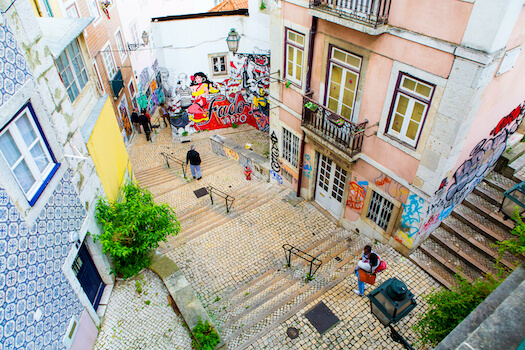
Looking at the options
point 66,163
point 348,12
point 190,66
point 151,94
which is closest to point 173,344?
point 66,163

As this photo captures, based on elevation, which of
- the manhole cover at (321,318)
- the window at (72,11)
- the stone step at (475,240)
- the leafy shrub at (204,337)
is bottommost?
the manhole cover at (321,318)

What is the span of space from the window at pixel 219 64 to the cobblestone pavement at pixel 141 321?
12.6 metres

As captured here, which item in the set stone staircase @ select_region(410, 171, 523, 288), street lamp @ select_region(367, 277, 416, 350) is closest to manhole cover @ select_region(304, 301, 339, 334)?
stone staircase @ select_region(410, 171, 523, 288)

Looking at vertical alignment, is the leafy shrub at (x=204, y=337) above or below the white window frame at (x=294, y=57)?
below

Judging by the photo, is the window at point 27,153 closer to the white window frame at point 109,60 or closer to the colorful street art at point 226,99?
the colorful street art at point 226,99

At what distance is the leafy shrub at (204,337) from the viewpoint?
7133mm

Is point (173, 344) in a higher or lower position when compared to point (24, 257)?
lower

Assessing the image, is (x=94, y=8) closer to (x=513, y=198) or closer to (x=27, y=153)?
(x=27, y=153)

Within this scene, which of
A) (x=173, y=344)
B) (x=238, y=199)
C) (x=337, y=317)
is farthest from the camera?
(x=238, y=199)

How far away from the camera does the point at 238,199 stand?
43.1 feet

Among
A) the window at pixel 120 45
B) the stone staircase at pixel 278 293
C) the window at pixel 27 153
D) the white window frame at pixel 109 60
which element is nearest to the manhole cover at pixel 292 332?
the stone staircase at pixel 278 293

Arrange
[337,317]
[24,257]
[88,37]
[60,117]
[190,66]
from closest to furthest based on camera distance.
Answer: [24,257], [60,117], [337,317], [88,37], [190,66]

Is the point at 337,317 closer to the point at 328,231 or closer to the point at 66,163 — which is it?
the point at 328,231

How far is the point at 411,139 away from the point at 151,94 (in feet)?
78.0
